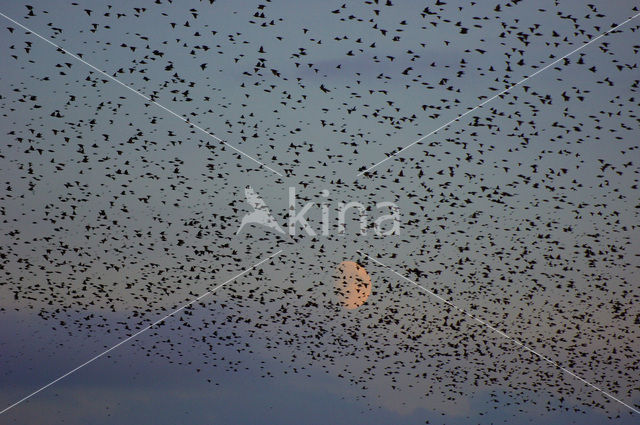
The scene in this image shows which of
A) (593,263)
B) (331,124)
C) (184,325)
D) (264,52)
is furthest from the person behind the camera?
(184,325)

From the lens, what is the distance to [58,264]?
2545cm

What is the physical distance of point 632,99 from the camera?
63.5ft

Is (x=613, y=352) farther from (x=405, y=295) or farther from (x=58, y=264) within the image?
(x=58, y=264)

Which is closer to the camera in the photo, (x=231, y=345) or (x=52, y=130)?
(x=52, y=130)

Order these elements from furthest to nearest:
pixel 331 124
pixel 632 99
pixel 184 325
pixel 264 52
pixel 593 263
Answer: pixel 184 325, pixel 593 263, pixel 331 124, pixel 632 99, pixel 264 52

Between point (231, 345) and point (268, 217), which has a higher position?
point (268, 217)

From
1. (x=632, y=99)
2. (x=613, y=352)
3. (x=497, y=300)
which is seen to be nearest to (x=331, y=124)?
(x=632, y=99)

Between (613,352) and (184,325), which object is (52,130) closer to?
(184,325)

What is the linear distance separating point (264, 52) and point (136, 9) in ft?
10.6

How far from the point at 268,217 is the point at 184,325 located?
5.11m

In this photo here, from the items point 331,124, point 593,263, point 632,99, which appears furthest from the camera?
point 593,263

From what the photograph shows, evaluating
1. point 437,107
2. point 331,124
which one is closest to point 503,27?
point 437,107

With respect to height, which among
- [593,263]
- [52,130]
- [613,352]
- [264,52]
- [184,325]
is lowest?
[613,352]

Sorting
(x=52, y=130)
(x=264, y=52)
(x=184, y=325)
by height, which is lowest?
(x=184, y=325)
